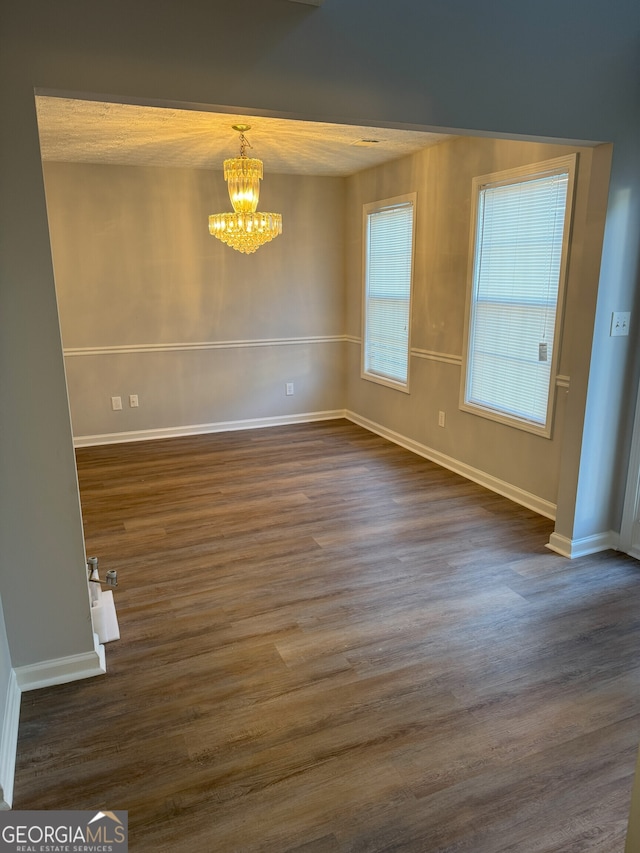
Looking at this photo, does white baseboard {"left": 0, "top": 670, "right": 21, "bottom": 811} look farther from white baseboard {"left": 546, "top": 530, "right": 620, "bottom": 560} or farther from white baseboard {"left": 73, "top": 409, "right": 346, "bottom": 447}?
white baseboard {"left": 73, "top": 409, "right": 346, "bottom": 447}

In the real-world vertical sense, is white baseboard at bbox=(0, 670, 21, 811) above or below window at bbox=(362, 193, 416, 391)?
below

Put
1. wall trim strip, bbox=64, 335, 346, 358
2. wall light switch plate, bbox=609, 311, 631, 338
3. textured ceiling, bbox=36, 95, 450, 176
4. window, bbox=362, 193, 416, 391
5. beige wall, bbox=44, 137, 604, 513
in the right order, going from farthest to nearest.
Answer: wall trim strip, bbox=64, 335, 346, 358 < window, bbox=362, 193, 416, 391 < beige wall, bbox=44, 137, 604, 513 < textured ceiling, bbox=36, 95, 450, 176 < wall light switch plate, bbox=609, 311, 631, 338

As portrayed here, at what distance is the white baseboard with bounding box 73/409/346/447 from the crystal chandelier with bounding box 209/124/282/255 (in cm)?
192

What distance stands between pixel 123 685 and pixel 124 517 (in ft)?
5.53

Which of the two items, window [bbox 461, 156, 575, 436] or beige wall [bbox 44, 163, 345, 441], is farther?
beige wall [bbox 44, 163, 345, 441]

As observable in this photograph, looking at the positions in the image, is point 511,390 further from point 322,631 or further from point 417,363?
point 322,631

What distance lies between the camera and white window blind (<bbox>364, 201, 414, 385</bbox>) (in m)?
4.91

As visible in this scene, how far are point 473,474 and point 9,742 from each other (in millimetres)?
3399

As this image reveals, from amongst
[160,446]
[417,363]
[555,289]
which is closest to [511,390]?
[555,289]

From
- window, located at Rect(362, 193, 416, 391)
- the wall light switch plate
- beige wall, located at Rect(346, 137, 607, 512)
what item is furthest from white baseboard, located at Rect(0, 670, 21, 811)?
window, located at Rect(362, 193, 416, 391)

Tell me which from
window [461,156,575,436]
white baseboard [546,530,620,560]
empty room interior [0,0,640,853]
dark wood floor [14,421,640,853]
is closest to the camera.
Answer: dark wood floor [14,421,640,853]

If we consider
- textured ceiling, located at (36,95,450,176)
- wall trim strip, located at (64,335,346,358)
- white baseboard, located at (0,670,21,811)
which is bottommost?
white baseboard, located at (0,670,21,811)

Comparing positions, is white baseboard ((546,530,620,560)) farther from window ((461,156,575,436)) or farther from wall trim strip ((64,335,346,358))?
wall trim strip ((64,335,346,358))

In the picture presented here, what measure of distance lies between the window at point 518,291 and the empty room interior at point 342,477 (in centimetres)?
2
